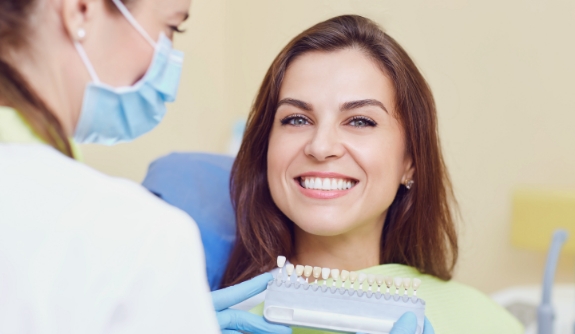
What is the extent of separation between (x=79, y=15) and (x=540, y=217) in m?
1.47

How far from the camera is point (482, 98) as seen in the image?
1844 mm

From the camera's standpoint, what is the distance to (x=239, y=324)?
39.0 inches

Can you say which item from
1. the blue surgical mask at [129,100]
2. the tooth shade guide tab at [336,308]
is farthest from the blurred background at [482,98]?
the tooth shade guide tab at [336,308]

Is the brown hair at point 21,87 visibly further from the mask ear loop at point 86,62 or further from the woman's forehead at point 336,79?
the woman's forehead at point 336,79

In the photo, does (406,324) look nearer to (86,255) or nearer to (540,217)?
(86,255)

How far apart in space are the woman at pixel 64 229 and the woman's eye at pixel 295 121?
0.51 m

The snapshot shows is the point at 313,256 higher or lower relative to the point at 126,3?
lower

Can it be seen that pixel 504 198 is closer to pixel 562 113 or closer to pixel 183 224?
pixel 562 113

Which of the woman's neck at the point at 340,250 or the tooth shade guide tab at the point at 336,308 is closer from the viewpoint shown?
the tooth shade guide tab at the point at 336,308

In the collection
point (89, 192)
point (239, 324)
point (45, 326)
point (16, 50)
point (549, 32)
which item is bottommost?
point (239, 324)

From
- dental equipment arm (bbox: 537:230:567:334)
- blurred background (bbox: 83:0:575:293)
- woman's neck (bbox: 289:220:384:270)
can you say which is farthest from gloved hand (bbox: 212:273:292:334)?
blurred background (bbox: 83:0:575:293)

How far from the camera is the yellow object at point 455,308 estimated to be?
119 centimetres

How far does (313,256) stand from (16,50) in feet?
2.52

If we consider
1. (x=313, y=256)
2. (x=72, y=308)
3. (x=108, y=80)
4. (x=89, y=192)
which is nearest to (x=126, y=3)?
(x=108, y=80)
